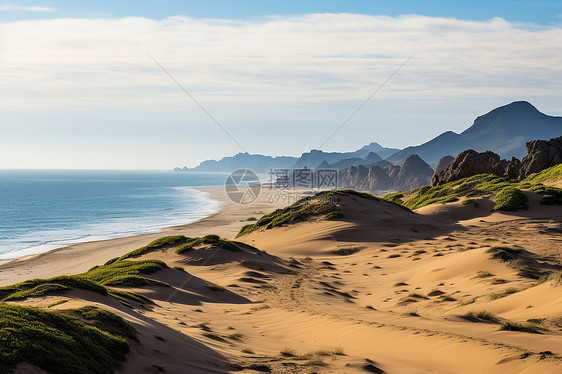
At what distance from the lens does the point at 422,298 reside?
17.4 metres

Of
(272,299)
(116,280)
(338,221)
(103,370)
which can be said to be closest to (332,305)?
(272,299)

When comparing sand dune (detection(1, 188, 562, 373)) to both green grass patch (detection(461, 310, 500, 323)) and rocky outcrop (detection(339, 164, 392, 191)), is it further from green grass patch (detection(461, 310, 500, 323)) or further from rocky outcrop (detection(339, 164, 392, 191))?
rocky outcrop (detection(339, 164, 392, 191))

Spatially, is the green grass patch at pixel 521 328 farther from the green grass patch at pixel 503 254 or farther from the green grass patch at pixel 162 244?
the green grass patch at pixel 162 244

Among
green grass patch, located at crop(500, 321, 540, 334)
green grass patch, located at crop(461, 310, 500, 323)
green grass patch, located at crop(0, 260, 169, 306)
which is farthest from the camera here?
green grass patch, located at crop(461, 310, 500, 323)

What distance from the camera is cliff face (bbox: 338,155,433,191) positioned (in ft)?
577

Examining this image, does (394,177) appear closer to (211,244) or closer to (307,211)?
(307,211)

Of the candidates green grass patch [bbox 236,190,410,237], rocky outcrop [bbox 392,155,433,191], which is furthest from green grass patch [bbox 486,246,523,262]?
rocky outcrop [bbox 392,155,433,191]

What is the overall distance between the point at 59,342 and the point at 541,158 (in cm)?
6502

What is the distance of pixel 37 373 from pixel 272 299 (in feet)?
41.3

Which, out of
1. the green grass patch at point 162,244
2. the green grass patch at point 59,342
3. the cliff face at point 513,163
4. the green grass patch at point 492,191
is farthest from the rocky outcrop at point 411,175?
the green grass patch at point 59,342

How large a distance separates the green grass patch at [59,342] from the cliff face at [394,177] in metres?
170

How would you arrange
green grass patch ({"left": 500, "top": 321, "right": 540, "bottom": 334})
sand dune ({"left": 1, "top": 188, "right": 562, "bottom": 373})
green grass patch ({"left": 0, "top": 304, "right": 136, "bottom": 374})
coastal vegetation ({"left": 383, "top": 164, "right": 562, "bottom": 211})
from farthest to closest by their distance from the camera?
coastal vegetation ({"left": 383, "top": 164, "right": 562, "bottom": 211}), green grass patch ({"left": 500, "top": 321, "right": 540, "bottom": 334}), sand dune ({"left": 1, "top": 188, "right": 562, "bottom": 373}), green grass patch ({"left": 0, "top": 304, "right": 136, "bottom": 374})

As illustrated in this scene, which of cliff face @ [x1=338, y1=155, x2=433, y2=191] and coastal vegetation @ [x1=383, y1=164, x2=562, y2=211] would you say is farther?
cliff face @ [x1=338, y1=155, x2=433, y2=191]

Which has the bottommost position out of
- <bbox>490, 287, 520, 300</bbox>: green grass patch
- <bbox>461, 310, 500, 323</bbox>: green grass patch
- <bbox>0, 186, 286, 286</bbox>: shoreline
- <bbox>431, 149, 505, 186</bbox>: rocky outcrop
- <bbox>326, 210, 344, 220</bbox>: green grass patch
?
<bbox>0, 186, 286, 286</bbox>: shoreline
